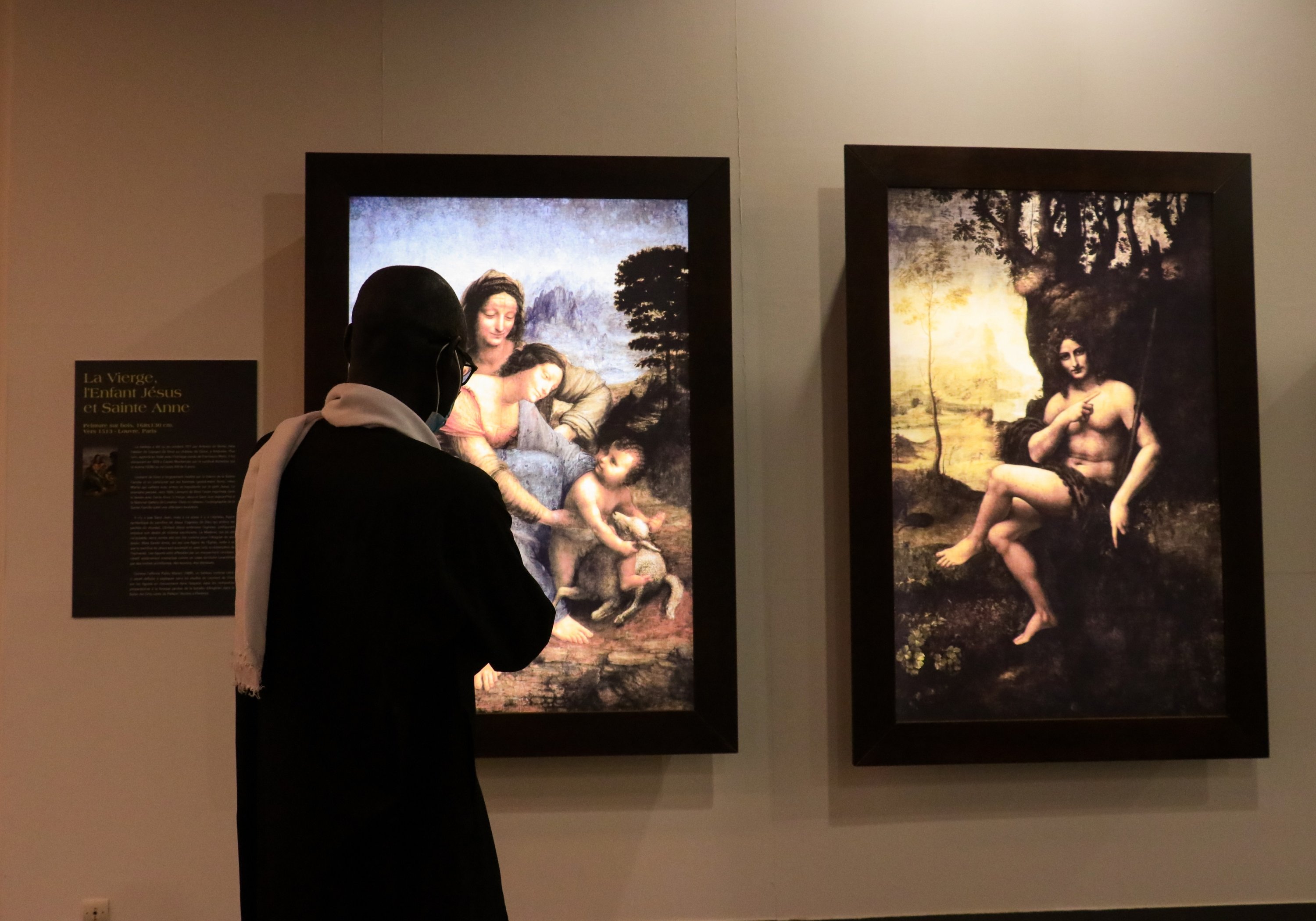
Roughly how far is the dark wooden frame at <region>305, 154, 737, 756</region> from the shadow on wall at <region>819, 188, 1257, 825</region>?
47 cm

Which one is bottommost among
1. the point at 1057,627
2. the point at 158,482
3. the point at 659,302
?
the point at 1057,627

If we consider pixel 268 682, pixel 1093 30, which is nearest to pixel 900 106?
pixel 1093 30

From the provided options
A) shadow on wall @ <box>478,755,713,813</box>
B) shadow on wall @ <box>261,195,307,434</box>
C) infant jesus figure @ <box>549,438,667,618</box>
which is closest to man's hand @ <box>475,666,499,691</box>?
shadow on wall @ <box>478,755,713,813</box>

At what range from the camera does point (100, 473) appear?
386cm

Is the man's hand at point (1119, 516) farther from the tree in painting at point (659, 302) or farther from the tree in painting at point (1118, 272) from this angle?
the tree in painting at point (659, 302)

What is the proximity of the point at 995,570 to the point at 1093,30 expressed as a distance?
2376mm

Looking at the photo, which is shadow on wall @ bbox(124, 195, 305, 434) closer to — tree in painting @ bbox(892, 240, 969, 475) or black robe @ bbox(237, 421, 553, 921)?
black robe @ bbox(237, 421, 553, 921)

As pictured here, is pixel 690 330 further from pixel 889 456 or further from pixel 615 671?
pixel 615 671

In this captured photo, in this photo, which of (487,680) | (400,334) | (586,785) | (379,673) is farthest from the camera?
(586,785)

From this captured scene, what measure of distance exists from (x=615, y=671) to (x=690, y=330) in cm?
139

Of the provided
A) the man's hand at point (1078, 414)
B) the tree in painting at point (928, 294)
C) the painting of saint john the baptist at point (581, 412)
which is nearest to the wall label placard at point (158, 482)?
the painting of saint john the baptist at point (581, 412)

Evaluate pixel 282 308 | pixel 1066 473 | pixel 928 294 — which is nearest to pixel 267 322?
pixel 282 308

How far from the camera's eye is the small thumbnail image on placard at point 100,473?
3.85 meters

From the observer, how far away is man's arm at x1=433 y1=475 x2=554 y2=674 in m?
2.06
